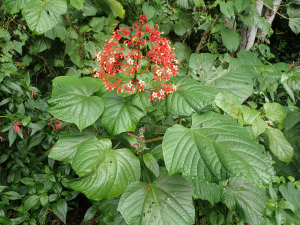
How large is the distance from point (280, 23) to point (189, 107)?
163 inches

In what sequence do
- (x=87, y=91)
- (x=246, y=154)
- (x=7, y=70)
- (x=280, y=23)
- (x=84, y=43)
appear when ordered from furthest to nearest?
(x=280, y=23) → (x=84, y=43) → (x=7, y=70) → (x=87, y=91) → (x=246, y=154)

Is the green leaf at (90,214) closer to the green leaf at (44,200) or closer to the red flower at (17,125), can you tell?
the green leaf at (44,200)

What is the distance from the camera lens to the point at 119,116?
3.05 ft

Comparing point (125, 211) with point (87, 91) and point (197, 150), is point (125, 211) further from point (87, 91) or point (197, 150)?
point (87, 91)

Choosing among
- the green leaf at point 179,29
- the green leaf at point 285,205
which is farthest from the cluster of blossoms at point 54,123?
the green leaf at point 285,205

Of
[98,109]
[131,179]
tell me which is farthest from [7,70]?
[131,179]

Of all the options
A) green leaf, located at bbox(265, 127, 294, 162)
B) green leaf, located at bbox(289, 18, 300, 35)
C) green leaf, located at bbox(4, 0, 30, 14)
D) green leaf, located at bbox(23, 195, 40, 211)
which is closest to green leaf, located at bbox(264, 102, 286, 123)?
green leaf, located at bbox(265, 127, 294, 162)

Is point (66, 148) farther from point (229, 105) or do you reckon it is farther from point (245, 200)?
point (245, 200)

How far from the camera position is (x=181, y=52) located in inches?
87.2

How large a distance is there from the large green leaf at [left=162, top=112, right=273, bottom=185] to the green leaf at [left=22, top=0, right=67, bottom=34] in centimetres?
93

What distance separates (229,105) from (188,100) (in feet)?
0.80

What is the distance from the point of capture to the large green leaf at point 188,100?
907 mm

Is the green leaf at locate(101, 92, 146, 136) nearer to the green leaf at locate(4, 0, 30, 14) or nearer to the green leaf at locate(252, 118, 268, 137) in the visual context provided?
the green leaf at locate(252, 118, 268, 137)

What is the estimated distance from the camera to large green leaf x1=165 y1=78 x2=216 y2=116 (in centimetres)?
91
